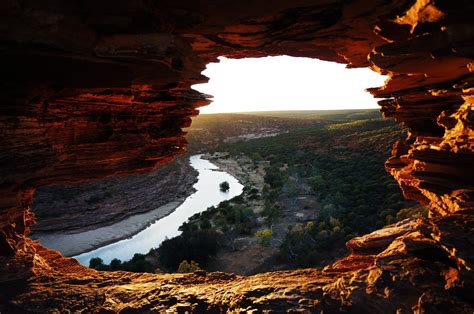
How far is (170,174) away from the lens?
53312 millimetres

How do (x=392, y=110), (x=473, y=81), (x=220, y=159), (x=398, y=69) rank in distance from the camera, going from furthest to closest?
(x=220, y=159)
(x=392, y=110)
(x=398, y=69)
(x=473, y=81)

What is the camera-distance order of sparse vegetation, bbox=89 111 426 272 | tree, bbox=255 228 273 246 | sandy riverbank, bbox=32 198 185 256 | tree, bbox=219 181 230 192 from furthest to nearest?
tree, bbox=219 181 230 192, sandy riverbank, bbox=32 198 185 256, tree, bbox=255 228 273 246, sparse vegetation, bbox=89 111 426 272

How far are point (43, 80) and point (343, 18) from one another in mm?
8150

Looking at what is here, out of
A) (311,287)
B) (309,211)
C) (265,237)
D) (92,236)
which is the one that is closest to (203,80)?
(311,287)

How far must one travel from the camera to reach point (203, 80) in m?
11.3

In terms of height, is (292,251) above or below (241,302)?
below

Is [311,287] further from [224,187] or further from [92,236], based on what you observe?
[224,187]

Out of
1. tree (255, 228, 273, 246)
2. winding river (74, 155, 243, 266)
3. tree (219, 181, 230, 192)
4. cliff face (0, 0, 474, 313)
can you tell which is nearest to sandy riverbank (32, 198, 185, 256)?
winding river (74, 155, 243, 266)

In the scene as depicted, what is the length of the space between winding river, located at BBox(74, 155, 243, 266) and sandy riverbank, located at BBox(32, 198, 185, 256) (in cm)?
59

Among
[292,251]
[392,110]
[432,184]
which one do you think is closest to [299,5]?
[432,184]

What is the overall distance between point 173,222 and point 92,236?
873 centimetres

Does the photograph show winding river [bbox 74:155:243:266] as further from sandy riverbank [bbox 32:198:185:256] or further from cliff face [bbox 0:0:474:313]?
cliff face [bbox 0:0:474:313]

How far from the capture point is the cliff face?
277 inches

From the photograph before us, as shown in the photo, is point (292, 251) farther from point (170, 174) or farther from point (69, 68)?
point (170, 174)
